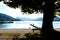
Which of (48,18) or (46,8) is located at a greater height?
(46,8)

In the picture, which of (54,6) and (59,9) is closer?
(54,6)

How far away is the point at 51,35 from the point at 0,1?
17.6ft

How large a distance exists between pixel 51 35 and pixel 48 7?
7.99 feet

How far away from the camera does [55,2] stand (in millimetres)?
18641

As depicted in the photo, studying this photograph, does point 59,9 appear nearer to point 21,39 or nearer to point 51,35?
point 51,35

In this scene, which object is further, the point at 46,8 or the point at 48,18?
the point at 48,18

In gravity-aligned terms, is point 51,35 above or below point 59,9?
below

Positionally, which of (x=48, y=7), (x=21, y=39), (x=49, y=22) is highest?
(x=48, y=7)

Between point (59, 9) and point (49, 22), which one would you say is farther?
point (59, 9)

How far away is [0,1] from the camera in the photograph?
18.2 meters

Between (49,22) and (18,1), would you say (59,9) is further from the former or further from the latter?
(18,1)

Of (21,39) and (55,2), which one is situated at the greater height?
(55,2)

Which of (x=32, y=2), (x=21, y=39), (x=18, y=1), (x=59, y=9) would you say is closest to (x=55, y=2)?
(x=59, y=9)

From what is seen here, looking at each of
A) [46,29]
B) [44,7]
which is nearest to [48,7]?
[44,7]
